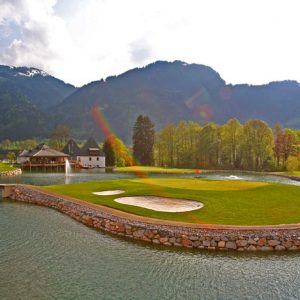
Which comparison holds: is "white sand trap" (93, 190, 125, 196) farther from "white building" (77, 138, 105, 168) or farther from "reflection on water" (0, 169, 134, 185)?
"white building" (77, 138, 105, 168)

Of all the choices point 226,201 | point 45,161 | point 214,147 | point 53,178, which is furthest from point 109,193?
point 214,147

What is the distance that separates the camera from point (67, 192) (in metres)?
30.4

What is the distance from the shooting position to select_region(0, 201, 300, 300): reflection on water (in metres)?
11.8

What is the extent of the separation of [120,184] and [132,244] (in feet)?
58.1

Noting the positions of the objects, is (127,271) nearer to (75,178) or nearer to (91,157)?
(75,178)

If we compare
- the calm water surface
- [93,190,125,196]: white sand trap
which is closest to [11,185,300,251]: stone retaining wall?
the calm water surface

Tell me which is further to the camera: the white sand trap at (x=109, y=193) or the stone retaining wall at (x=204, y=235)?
the white sand trap at (x=109, y=193)

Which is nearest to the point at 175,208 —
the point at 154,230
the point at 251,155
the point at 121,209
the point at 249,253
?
the point at 121,209

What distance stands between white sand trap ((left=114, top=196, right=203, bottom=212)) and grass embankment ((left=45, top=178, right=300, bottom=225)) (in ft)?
2.47

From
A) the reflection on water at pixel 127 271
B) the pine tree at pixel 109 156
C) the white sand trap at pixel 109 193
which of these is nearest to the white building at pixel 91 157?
the pine tree at pixel 109 156

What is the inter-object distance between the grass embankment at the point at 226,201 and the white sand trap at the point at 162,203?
75 centimetres

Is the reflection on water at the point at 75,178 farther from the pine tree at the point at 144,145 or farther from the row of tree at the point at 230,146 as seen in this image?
the pine tree at the point at 144,145

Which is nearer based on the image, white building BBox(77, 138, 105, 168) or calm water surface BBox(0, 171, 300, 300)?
calm water surface BBox(0, 171, 300, 300)

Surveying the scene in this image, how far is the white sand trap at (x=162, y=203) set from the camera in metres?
22.9
